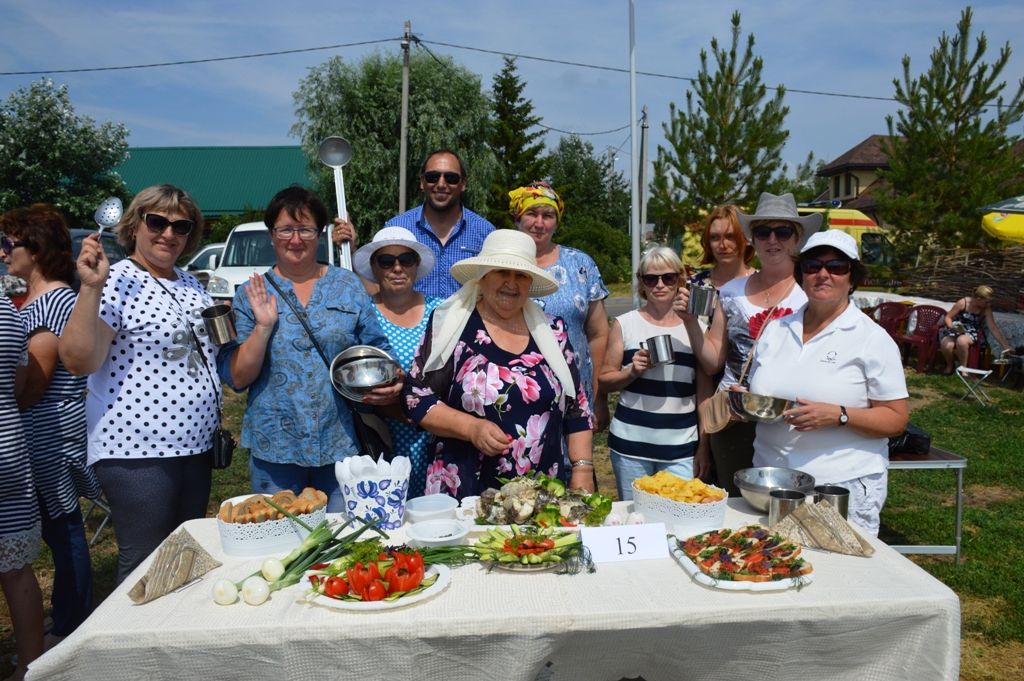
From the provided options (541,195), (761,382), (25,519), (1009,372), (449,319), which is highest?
(541,195)

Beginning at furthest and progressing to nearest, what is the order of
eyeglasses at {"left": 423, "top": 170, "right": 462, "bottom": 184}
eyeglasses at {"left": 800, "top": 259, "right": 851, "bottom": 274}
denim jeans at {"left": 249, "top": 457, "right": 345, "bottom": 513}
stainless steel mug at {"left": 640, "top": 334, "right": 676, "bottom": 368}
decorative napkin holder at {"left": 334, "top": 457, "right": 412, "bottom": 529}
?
eyeglasses at {"left": 423, "top": 170, "right": 462, "bottom": 184} < stainless steel mug at {"left": 640, "top": 334, "right": 676, "bottom": 368} < denim jeans at {"left": 249, "top": 457, "right": 345, "bottom": 513} < eyeglasses at {"left": 800, "top": 259, "right": 851, "bottom": 274} < decorative napkin holder at {"left": 334, "top": 457, "right": 412, "bottom": 529}

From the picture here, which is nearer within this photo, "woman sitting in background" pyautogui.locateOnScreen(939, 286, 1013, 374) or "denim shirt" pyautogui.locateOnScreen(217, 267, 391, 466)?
"denim shirt" pyautogui.locateOnScreen(217, 267, 391, 466)

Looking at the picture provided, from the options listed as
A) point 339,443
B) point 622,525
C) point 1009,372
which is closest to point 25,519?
point 339,443

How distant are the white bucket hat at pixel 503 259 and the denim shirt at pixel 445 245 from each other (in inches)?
38.6

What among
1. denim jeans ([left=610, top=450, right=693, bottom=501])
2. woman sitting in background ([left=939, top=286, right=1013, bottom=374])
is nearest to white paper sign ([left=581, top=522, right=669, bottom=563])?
denim jeans ([left=610, top=450, right=693, bottom=501])

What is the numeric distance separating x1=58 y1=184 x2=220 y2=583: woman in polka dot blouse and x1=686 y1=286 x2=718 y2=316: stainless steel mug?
2171 mm

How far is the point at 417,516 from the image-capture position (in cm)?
250

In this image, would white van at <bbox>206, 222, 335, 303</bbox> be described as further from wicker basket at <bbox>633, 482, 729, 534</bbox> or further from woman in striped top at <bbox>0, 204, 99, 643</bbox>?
wicker basket at <bbox>633, 482, 729, 534</bbox>

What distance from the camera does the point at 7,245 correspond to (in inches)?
129

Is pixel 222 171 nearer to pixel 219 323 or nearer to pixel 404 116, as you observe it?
pixel 404 116

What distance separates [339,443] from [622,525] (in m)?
1.24

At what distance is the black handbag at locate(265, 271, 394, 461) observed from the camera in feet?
9.75

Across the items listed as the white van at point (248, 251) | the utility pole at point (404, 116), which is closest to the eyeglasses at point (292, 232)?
the white van at point (248, 251)

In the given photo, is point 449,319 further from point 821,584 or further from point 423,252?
point 821,584
